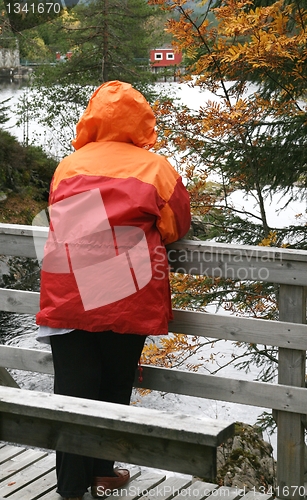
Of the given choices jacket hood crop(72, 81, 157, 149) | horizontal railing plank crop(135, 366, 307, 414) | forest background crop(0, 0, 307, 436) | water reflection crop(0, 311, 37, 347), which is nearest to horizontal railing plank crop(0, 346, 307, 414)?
horizontal railing plank crop(135, 366, 307, 414)

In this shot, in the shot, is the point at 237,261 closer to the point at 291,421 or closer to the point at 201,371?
the point at 291,421

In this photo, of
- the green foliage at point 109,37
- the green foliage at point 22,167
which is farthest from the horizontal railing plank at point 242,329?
the green foliage at point 109,37

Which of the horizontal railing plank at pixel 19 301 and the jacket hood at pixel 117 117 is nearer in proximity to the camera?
the jacket hood at pixel 117 117

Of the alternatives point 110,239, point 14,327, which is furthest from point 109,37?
point 110,239

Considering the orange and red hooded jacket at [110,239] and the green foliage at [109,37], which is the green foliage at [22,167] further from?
the orange and red hooded jacket at [110,239]

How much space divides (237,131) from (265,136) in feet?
2.04

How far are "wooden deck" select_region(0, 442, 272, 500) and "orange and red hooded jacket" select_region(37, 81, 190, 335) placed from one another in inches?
30.4

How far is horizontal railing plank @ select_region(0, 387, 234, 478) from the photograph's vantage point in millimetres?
1463

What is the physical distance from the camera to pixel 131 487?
2977 millimetres

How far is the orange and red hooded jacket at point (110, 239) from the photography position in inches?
102

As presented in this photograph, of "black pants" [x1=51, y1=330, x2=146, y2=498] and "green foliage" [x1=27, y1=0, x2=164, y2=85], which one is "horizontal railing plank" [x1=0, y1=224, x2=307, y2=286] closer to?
"black pants" [x1=51, y1=330, x2=146, y2=498]

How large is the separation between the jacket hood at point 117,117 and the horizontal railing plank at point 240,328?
77cm

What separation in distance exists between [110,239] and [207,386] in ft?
2.68

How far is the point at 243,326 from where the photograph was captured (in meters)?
2.91
